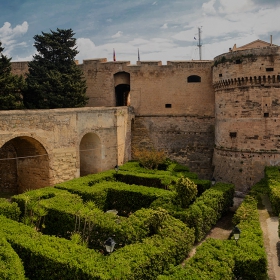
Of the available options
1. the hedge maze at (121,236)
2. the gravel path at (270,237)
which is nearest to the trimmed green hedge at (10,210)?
the hedge maze at (121,236)

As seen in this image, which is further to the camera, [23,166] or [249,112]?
[249,112]

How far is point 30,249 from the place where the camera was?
8.59 meters

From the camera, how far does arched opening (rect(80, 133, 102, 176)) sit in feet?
65.8

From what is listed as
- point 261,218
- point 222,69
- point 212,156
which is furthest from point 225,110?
point 261,218

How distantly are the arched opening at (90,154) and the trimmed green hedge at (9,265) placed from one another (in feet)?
38.2

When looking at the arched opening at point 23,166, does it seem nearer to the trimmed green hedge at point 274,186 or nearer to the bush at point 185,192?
the bush at point 185,192

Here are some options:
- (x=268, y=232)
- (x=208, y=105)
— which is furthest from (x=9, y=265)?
(x=208, y=105)

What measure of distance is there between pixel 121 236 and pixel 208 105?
15.6 m

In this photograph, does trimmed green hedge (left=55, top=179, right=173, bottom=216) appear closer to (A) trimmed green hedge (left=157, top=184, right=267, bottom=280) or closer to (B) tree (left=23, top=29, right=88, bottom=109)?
(A) trimmed green hedge (left=157, top=184, right=267, bottom=280)

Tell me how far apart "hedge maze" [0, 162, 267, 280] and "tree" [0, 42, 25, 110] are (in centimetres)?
677

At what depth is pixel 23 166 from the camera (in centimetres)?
1783

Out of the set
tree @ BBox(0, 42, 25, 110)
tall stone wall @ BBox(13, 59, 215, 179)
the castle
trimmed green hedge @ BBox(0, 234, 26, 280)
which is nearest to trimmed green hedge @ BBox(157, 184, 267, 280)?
trimmed green hedge @ BBox(0, 234, 26, 280)

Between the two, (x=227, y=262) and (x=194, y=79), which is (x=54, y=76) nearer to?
(x=194, y=79)

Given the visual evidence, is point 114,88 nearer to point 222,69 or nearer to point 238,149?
point 222,69
